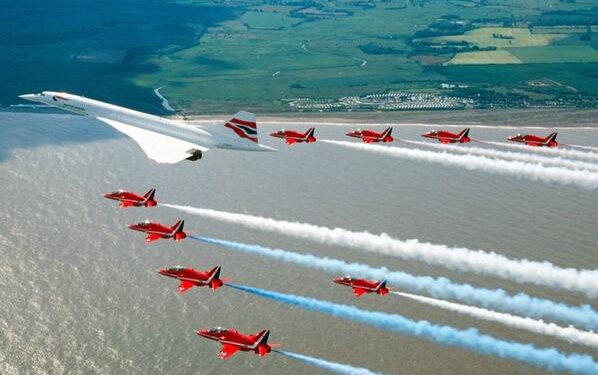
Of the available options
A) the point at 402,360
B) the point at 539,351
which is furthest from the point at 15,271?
the point at 539,351

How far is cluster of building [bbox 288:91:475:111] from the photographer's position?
572ft

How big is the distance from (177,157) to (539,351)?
135 ft

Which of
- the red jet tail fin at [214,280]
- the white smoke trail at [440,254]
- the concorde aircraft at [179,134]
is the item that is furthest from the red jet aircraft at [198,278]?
the concorde aircraft at [179,134]

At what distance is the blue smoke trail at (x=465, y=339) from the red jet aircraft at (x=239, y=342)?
19.6ft

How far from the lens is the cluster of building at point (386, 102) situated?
17438 cm

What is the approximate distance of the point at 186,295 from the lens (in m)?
81.5

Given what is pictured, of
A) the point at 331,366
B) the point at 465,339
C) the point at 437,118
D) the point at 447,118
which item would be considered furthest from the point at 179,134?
the point at 447,118

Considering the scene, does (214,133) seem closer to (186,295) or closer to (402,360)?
(186,295)

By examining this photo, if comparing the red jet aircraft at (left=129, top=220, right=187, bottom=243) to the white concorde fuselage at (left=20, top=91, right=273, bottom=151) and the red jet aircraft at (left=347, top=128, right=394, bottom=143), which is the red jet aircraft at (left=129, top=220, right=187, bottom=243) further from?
the red jet aircraft at (left=347, top=128, right=394, bottom=143)

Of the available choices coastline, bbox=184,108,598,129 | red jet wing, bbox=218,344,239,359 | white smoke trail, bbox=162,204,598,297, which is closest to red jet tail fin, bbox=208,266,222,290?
red jet wing, bbox=218,344,239,359

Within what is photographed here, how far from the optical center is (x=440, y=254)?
8888cm

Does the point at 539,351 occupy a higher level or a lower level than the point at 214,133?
lower

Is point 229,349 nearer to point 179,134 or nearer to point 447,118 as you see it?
point 179,134

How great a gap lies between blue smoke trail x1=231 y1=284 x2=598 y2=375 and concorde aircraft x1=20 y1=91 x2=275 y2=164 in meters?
16.0
